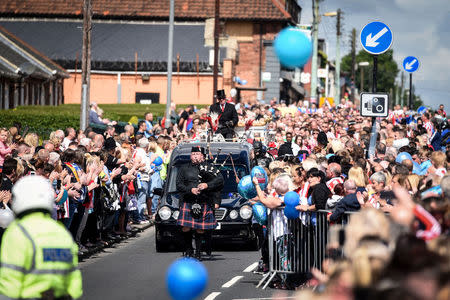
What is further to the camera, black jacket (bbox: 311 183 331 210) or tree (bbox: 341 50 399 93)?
tree (bbox: 341 50 399 93)

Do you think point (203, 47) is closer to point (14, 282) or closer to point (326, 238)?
point (326, 238)

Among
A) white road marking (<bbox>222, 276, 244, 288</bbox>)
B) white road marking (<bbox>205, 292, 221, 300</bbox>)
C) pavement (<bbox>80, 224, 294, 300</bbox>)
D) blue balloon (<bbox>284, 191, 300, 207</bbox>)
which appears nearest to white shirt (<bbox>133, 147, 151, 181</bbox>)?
pavement (<bbox>80, 224, 294, 300</bbox>)

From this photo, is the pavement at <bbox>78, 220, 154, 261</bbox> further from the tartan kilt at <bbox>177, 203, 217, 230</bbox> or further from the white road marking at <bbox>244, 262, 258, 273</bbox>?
the white road marking at <bbox>244, 262, 258, 273</bbox>

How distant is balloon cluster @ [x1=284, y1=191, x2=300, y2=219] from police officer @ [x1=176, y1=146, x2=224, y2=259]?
3.38 m

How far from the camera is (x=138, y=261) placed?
1664cm

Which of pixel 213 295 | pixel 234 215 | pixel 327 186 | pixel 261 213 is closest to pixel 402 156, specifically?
pixel 234 215

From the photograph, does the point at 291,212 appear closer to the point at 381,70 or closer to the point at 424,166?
the point at 424,166

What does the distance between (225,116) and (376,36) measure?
13.8ft

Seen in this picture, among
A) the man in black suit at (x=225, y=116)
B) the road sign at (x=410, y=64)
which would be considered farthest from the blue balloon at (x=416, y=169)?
the road sign at (x=410, y=64)

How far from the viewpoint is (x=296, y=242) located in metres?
13.4

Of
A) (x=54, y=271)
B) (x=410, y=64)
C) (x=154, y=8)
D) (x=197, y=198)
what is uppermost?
(x=154, y=8)

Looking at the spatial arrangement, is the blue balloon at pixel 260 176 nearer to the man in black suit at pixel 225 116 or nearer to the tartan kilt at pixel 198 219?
the tartan kilt at pixel 198 219

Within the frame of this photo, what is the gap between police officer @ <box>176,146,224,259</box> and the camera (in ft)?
53.8

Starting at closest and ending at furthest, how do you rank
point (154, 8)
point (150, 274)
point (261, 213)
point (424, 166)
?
point (261, 213) → point (150, 274) → point (424, 166) → point (154, 8)
